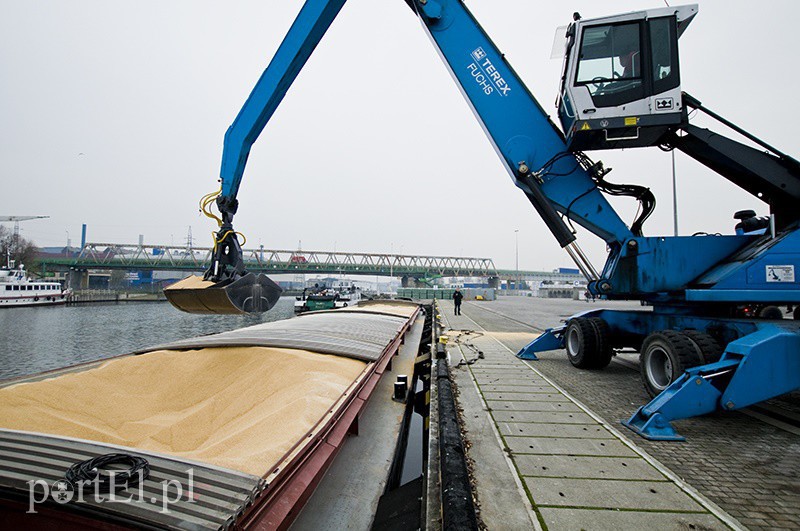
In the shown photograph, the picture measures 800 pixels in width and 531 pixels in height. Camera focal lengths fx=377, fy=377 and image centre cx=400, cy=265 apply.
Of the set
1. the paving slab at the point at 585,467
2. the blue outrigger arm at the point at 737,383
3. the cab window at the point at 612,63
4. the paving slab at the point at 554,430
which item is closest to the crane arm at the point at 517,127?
the cab window at the point at 612,63

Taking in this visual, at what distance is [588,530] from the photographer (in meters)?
2.23

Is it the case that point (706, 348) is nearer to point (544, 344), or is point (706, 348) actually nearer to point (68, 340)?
point (544, 344)

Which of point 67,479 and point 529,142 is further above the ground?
point 529,142

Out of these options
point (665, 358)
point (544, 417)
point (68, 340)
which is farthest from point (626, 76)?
point (68, 340)

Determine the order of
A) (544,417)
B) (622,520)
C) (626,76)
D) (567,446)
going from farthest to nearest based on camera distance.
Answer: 1. (626,76)
2. (544,417)
3. (567,446)
4. (622,520)

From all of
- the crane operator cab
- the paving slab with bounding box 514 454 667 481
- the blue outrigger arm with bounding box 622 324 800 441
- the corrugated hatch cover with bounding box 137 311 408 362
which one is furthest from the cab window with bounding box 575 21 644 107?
the corrugated hatch cover with bounding box 137 311 408 362

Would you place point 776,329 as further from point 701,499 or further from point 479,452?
point 479,452

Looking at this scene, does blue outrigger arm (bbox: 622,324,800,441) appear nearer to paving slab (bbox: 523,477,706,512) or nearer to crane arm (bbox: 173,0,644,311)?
paving slab (bbox: 523,477,706,512)

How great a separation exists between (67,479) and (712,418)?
5.83 metres

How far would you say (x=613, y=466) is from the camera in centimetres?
304

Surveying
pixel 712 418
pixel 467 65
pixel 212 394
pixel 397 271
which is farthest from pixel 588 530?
pixel 397 271

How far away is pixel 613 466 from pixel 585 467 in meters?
0.23

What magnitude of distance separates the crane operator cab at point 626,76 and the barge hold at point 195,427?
475 cm

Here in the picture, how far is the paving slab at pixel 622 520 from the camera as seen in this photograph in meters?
2.27
